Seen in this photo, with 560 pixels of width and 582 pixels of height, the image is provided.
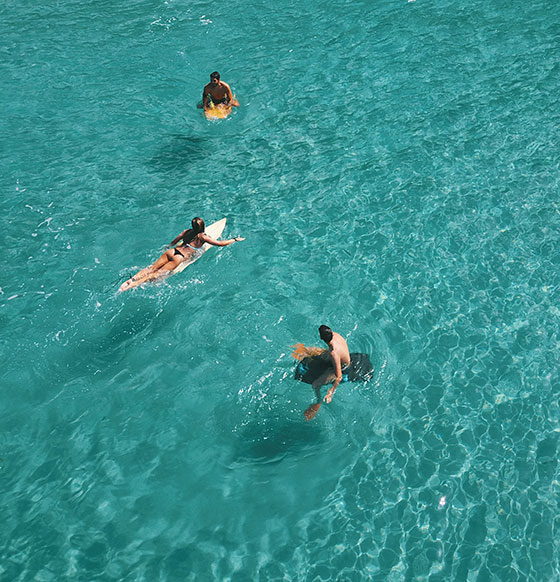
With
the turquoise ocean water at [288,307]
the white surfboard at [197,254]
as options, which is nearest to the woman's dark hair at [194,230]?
the white surfboard at [197,254]

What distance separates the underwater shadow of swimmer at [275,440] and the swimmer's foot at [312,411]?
160 mm

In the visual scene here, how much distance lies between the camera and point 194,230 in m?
11.4

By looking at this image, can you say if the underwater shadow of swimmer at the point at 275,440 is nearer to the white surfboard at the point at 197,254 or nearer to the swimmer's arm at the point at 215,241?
the white surfboard at the point at 197,254

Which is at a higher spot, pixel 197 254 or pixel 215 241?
pixel 215 241

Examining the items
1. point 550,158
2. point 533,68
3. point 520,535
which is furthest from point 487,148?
point 520,535

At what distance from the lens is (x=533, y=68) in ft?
51.9

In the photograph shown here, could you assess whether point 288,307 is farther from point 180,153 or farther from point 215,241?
point 180,153

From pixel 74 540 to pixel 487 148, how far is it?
10.9m

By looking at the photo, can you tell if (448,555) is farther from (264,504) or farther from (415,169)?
(415,169)

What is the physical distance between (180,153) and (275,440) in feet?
25.6

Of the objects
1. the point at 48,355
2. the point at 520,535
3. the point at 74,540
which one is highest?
the point at 48,355

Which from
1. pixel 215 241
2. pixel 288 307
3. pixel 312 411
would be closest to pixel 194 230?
pixel 215 241

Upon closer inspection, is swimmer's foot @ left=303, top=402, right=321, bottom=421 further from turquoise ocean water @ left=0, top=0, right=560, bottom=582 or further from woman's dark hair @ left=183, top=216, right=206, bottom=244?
woman's dark hair @ left=183, top=216, right=206, bottom=244

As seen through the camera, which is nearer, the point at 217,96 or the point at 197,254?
the point at 197,254
